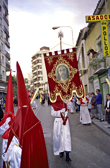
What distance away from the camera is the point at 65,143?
15.2 ft

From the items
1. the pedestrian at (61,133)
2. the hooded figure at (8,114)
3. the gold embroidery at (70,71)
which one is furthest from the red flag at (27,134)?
the gold embroidery at (70,71)

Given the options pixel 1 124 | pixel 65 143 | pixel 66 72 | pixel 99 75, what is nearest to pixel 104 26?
pixel 99 75

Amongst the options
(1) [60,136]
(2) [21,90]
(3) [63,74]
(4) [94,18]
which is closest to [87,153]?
(1) [60,136]

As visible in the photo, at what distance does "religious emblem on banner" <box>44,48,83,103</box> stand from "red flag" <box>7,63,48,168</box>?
2.41m

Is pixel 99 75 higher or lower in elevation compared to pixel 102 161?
higher

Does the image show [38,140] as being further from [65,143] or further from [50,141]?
[50,141]

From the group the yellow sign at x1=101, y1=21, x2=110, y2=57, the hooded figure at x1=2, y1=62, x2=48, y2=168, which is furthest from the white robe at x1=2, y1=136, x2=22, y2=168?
the yellow sign at x1=101, y1=21, x2=110, y2=57

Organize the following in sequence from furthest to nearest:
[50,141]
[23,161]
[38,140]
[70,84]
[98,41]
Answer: [98,41], [50,141], [70,84], [38,140], [23,161]

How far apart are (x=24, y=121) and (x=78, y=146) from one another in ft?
11.4

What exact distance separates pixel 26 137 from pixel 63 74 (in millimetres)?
3017

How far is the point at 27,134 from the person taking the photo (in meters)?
2.90

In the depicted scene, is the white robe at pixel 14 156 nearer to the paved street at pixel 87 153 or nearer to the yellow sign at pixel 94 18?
the paved street at pixel 87 153

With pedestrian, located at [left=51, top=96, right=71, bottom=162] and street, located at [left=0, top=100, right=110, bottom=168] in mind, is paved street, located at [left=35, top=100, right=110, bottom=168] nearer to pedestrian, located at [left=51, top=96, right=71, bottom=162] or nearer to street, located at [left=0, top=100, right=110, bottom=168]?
street, located at [left=0, top=100, right=110, bottom=168]

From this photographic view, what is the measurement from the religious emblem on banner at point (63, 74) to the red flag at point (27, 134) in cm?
241
